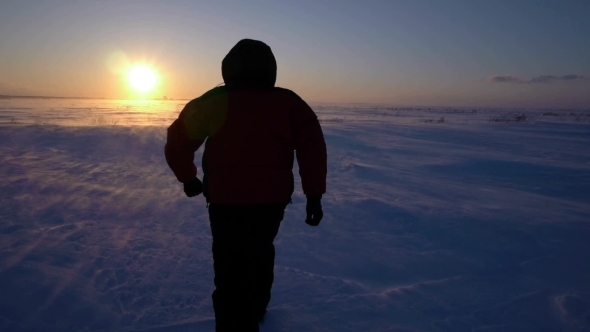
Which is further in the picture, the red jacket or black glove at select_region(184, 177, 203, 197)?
black glove at select_region(184, 177, 203, 197)

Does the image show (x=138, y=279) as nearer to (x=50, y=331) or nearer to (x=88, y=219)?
(x=50, y=331)

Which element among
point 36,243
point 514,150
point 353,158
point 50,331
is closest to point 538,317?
point 50,331

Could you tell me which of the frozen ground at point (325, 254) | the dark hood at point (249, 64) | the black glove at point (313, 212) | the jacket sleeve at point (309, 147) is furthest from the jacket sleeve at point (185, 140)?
the frozen ground at point (325, 254)

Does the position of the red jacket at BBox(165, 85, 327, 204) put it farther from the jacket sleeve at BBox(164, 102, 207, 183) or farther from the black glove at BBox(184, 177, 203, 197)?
the black glove at BBox(184, 177, 203, 197)

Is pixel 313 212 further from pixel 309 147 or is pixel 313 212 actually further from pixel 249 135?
pixel 249 135

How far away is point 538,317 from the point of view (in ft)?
7.95

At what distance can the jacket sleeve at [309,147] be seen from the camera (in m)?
1.97

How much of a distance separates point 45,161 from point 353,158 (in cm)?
625

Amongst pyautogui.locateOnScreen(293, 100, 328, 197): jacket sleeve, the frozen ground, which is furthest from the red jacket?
the frozen ground

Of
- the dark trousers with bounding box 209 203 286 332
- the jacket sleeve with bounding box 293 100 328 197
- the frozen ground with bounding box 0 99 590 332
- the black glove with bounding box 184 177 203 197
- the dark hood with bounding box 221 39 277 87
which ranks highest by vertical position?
the dark hood with bounding box 221 39 277 87

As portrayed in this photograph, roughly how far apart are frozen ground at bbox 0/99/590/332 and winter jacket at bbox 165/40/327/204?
986 mm

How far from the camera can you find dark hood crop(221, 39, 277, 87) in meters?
1.91

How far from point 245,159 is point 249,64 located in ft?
1.72

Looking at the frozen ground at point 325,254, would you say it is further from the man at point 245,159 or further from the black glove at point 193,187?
the black glove at point 193,187
